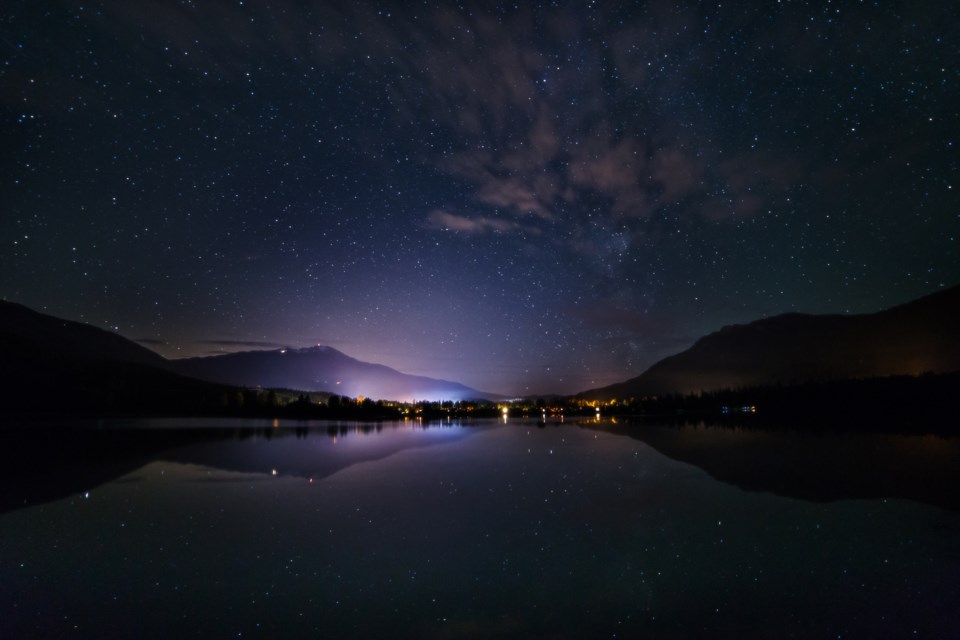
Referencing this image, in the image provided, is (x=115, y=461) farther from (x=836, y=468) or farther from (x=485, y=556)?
(x=836, y=468)

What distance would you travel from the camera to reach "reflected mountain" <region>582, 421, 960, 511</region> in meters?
13.3

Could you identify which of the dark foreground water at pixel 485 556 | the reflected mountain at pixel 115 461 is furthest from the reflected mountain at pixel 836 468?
the reflected mountain at pixel 115 461

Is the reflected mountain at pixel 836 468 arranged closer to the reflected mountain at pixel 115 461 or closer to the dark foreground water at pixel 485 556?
the dark foreground water at pixel 485 556

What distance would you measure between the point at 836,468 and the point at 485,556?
15.6m

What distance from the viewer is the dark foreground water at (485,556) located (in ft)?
20.4

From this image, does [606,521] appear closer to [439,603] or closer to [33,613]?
[439,603]

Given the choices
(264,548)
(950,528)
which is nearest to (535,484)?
(264,548)

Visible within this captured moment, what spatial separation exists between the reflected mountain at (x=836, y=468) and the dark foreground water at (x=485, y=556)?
191 millimetres

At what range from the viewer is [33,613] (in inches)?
257

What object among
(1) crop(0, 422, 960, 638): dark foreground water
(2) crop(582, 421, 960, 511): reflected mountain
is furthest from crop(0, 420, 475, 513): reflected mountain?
(2) crop(582, 421, 960, 511): reflected mountain

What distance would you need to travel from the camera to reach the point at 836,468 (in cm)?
1778

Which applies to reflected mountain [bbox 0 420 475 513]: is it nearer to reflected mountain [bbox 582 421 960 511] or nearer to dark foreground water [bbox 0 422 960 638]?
dark foreground water [bbox 0 422 960 638]

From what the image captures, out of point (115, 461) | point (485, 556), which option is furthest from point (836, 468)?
point (115, 461)

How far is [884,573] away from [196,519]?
13.2 meters
